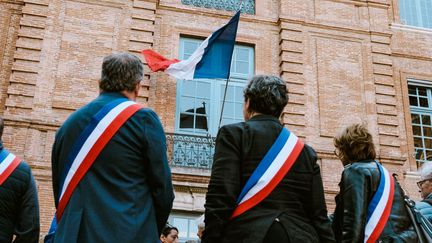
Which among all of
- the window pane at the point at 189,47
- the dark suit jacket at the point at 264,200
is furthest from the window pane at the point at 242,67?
the dark suit jacket at the point at 264,200

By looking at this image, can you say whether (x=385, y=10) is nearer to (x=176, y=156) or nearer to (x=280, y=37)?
(x=280, y=37)

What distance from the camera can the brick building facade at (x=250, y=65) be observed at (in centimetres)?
1245

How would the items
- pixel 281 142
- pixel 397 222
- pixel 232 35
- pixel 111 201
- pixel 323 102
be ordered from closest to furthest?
pixel 111 201 < pixel 281 142 < pixel 397 222 < pixel 232 35 < pixel 323 102

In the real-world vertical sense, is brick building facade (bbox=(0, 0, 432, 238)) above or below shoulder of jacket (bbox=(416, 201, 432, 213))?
above

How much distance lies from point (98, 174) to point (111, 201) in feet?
0.60

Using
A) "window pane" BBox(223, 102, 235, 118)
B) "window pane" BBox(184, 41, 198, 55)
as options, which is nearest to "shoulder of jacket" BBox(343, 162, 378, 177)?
"window pane" BBox(223, 102, 235, 118)

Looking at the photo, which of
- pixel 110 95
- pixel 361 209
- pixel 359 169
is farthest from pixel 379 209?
pixel 110 95

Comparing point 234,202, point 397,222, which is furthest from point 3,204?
point 397,222

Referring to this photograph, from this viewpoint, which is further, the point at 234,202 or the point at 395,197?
the point at 395,197

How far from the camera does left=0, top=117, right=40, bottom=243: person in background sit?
3967 mm

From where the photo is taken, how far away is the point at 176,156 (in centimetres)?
1291

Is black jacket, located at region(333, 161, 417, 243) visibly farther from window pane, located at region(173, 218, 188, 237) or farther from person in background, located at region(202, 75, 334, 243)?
window pane, located at region(173, 218, 188, 237)

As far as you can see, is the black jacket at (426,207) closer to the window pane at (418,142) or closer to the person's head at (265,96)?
the person's head at (265,96)

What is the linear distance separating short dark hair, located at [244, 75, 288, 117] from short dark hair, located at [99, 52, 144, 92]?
2.38ft
